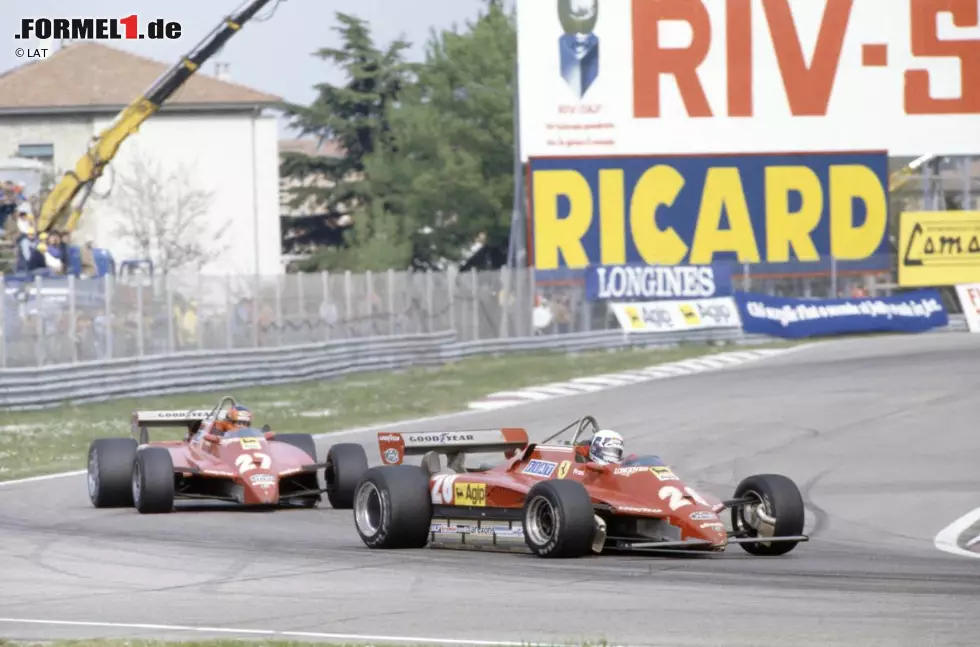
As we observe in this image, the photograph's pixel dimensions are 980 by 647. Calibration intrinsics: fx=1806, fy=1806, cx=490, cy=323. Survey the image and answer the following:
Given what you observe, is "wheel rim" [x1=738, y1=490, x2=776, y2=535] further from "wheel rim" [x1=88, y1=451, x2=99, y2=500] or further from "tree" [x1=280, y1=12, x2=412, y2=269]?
"tree" [x1=280, y1=12, x2=412, y2=269]

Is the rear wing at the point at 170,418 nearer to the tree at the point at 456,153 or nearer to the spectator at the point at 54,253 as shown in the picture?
the spectator at the point at 54,253

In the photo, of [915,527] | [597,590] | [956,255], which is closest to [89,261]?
[956,255]

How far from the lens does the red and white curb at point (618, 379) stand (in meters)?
28.8

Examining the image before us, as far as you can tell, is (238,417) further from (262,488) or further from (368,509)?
(368,509)

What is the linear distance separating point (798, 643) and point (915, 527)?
6.46 m

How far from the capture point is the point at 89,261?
46375 millimetres

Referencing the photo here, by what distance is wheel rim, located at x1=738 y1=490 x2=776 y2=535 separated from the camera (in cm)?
1251

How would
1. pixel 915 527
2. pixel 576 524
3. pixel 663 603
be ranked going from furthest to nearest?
pixel 915 527 → pixel 576 524 → pixel 663 603

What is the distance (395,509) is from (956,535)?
4484 millimetres

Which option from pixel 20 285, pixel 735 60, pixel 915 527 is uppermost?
pixel 735 60

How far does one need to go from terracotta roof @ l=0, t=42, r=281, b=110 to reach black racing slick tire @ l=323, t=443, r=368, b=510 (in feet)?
186

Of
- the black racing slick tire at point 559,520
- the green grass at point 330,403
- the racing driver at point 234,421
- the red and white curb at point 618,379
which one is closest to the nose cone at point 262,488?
the racing driver at point 234,421

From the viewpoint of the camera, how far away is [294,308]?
35000 mm

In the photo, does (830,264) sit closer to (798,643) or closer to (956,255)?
(956,255)
